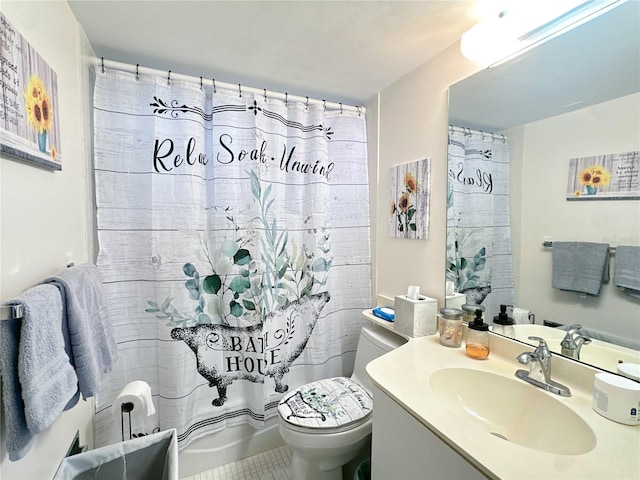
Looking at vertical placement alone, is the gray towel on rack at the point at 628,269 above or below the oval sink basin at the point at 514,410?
above

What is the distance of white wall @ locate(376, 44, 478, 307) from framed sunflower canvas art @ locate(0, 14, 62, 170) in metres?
1.50

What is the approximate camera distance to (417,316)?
129 centimetres

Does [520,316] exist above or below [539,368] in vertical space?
above

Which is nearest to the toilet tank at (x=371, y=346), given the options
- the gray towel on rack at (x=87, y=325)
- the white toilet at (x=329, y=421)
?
the white toilet at (x=329, y=421)

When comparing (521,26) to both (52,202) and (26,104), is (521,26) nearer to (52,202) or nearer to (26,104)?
(26,104)

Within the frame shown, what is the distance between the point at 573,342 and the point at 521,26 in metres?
1.08

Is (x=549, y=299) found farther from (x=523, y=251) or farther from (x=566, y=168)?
(x=566, y=168)

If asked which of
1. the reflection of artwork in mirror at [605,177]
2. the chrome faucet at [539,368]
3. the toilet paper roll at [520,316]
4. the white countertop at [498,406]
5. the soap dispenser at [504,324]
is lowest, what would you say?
the white countertop at [498,406]

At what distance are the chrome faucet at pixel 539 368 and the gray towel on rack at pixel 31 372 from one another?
1307mm

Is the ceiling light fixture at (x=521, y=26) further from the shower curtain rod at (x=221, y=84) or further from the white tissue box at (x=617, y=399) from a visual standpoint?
the white tissue box at (x=617, y=399)

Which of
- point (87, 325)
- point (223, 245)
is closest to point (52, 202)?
point (87, 325)

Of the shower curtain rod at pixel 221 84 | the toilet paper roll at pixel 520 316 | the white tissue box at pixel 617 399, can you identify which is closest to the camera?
the white tissue box at pixel 617 399

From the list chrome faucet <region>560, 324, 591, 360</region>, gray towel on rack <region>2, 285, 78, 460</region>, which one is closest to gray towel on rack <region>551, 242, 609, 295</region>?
chrome faucet <region>560, 324, 591, 360</region>

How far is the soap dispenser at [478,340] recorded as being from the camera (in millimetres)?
1097
